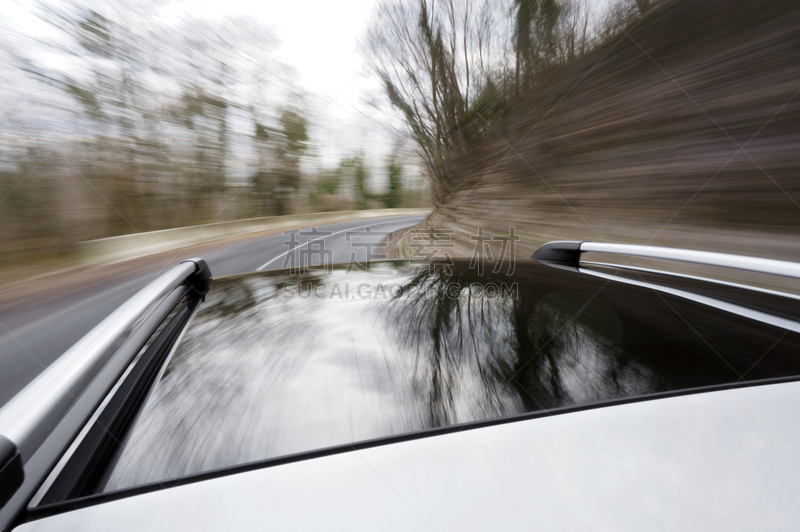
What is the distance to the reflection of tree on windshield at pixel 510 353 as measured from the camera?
0.86m

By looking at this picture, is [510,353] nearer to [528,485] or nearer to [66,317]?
[528,485]

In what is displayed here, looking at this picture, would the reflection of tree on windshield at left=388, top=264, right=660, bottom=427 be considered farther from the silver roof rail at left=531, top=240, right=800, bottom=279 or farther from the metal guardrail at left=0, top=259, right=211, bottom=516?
the metal guardrail at left=0, top=259, right=211, bottom=516

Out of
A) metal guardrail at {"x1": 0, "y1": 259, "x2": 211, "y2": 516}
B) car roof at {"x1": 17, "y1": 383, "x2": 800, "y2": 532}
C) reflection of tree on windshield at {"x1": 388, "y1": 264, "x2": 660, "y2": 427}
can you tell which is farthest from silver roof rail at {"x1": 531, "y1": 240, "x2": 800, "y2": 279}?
metal guardrail at {"x1": 0, "y1": 259, "x2": 211, "y2": 516}

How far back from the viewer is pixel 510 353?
3.57 ft

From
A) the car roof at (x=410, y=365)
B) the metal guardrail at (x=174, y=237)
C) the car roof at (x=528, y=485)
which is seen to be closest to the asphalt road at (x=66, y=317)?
the metal guardrail at (x=174, y=237)

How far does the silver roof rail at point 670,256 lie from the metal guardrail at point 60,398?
5.31ft

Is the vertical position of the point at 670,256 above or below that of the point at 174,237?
above

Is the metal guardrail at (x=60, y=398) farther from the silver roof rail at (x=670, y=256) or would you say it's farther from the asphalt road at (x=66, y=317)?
the asphalt road at (x=66, y=317)

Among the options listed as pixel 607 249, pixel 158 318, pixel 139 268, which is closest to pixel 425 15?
pixel 139 268

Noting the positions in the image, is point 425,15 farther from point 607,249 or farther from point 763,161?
point 607,249

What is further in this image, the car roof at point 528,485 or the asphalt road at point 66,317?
the asphalt road at point 66,317

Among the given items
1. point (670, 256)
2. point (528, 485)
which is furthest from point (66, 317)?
point (670, 256)

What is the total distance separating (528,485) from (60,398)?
72cm

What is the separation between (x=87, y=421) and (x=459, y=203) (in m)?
11.7
